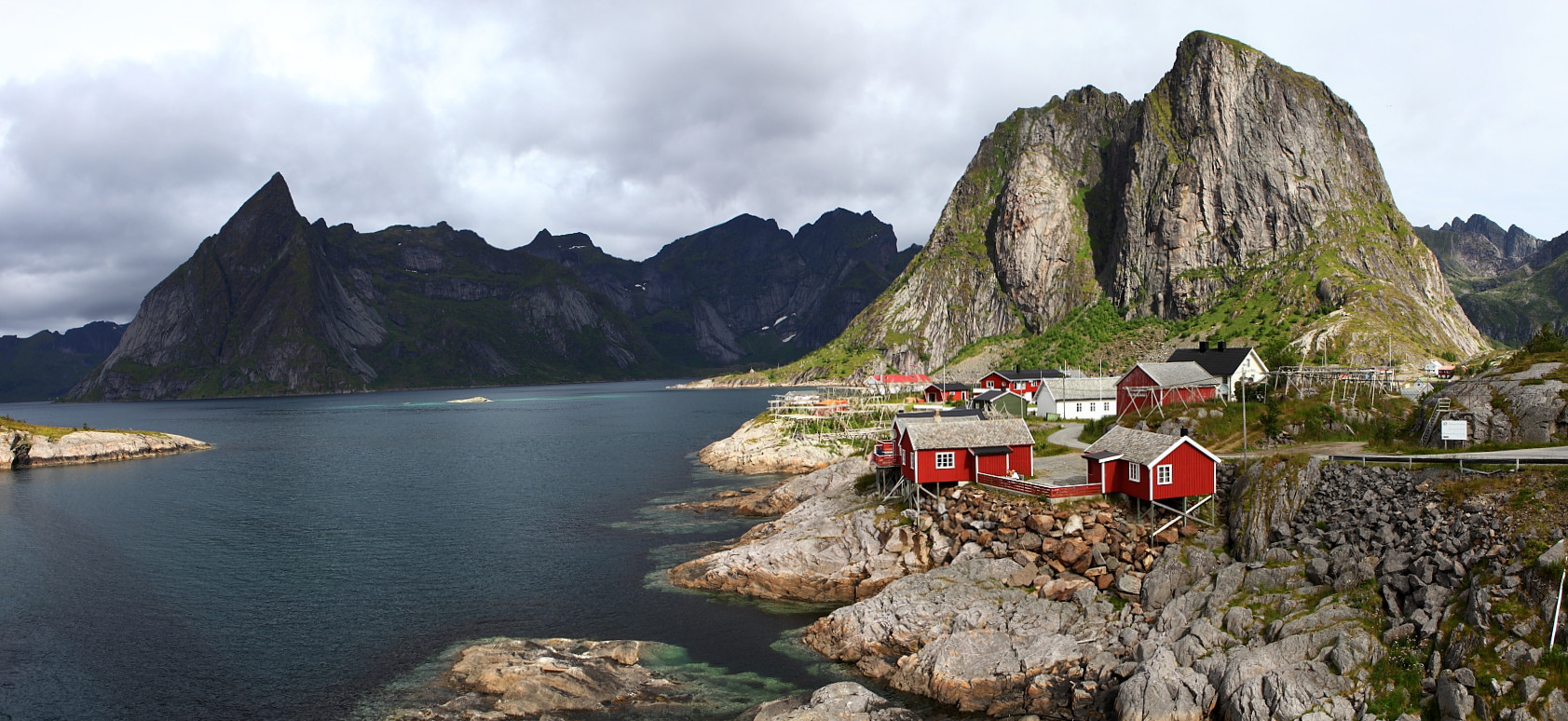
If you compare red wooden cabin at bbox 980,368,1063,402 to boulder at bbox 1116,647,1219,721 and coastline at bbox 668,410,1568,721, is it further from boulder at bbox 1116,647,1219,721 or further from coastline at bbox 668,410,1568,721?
boulder at bbox 1116,647,1219,721

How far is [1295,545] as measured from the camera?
3309 centimetres

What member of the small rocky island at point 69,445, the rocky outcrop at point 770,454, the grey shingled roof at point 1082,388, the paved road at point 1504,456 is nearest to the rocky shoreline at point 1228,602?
the paved road at point 1504,456

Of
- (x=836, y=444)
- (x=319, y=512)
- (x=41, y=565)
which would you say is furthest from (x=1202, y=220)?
(x=41, y=565)

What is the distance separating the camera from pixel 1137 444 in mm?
41625

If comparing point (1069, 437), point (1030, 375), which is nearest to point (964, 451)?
point (1069, 437)

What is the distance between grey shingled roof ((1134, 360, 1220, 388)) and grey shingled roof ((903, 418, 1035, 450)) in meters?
30.4

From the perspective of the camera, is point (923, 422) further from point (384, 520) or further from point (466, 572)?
point (384, 520)

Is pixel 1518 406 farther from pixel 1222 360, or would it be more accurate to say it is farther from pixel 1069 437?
pixel 1222 360

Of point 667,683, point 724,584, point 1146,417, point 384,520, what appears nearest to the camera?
point 667,683

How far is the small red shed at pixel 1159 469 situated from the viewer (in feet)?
127

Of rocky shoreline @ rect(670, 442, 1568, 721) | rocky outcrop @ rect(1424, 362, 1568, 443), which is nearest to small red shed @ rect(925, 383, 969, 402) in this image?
rocky shoreline @ rect(670, 442, 1568, 721)

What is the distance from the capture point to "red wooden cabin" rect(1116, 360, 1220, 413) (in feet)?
234

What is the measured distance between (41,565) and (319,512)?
1931cm

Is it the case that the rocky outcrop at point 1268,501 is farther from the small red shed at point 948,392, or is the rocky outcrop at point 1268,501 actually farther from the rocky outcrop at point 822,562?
the small red shed at point 948,392
